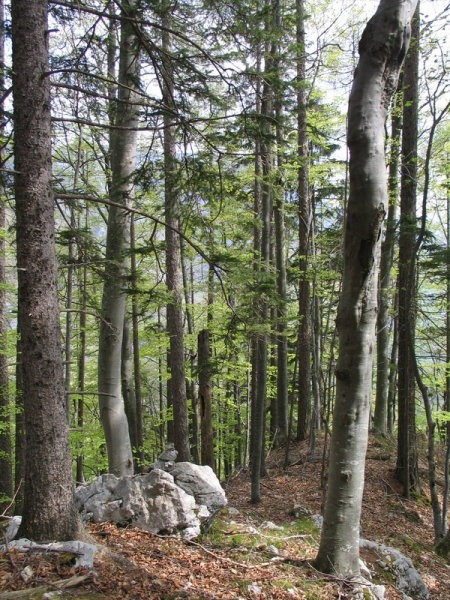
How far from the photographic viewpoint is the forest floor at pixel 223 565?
3.16m

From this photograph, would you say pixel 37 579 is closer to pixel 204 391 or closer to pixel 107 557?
pixel 107 557

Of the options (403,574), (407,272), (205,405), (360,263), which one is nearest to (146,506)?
(403,574)

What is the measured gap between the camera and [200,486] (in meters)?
5.62

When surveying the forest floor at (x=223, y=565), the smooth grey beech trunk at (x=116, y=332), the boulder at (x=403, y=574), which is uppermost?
the smooth grey beech trunk at (x=116, y=332)

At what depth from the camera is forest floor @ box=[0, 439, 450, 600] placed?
10.4ft

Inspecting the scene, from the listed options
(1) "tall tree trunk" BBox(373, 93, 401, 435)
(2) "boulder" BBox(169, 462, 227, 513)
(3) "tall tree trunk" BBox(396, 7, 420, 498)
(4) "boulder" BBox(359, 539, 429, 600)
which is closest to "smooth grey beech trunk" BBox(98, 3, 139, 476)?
(2) "boulder" BBox(169, 462, 227, 513)

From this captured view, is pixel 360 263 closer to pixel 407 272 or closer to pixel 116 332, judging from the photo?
pixel 116 332

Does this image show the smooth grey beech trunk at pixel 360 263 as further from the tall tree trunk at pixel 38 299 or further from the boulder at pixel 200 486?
the tall tree trunk at pixel 38 299

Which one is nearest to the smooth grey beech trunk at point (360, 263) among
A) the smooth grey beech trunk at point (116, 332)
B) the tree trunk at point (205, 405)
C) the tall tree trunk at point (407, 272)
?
the smooth grey beech trunk at point (116, 332)

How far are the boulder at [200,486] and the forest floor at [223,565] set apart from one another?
237 millimetres

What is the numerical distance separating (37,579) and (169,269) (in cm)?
706

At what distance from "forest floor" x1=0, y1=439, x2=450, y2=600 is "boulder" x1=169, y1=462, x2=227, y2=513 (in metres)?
0.24

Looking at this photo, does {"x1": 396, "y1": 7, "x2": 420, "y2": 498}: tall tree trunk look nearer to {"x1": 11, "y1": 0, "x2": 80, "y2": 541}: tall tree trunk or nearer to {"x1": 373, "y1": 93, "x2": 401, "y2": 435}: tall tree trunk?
{"x1": 373, "y1": 93, "x2": 401, "y2": 435}: tall tree trunk

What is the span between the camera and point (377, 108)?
3582mm
